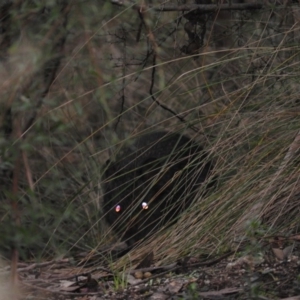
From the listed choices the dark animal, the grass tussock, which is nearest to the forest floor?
the grass tussock

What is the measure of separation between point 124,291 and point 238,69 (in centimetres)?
200

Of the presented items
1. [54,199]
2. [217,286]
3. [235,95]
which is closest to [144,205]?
[235,95]

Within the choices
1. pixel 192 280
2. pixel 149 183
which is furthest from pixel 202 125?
pixel 192 280

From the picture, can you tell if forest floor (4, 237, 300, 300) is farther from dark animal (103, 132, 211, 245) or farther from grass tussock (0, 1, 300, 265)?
dark animal (103, 132, 211, 245)

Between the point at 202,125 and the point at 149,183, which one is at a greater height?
the point at 202,125

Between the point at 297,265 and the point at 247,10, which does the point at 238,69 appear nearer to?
the point at 247,10

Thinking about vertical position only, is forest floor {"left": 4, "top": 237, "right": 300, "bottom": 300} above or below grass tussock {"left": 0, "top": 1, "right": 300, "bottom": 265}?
below

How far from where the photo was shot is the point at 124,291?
3496 millimetres

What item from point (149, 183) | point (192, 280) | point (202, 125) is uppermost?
point (202, 125)

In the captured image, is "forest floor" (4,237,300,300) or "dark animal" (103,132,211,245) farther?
"dark animal" (103,132,211,245)

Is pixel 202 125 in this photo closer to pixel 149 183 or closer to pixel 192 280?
pixel 149 183

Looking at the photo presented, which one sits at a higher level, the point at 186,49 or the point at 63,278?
the point at 186,49

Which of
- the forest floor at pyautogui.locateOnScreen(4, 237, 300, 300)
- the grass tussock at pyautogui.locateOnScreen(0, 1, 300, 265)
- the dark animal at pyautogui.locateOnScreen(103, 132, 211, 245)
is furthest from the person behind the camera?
the dark animal at pyautogui.locateOnScreen(103, 132, 211, 245)

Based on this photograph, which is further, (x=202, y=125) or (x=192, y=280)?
(x=202, y=125)
